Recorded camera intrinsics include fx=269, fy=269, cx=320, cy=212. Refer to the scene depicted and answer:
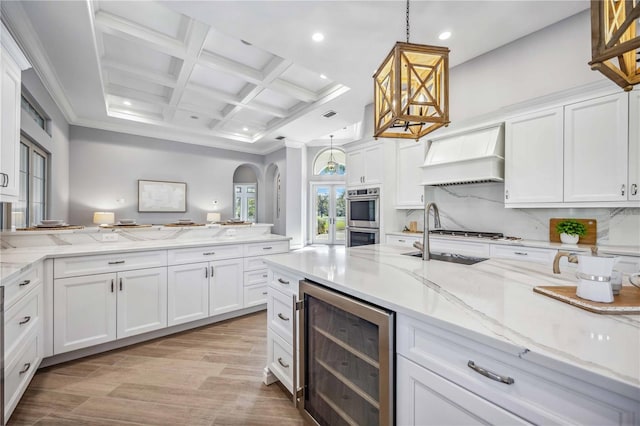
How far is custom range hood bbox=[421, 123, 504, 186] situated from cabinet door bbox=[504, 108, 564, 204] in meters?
0.11

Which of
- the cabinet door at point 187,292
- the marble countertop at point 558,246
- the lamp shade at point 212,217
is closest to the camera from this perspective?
the marble countertop at point 558,246

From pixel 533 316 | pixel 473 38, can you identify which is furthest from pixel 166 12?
pixel 533 316

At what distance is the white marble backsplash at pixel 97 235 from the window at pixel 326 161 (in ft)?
15.2

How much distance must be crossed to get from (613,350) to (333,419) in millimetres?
1175

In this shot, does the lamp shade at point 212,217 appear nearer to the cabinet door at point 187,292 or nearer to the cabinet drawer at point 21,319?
the cabinet door at point 187,292

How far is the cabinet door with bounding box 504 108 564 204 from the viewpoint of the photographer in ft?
8.28

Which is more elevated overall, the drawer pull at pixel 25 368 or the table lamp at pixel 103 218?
the table lamp at pixel 103 218

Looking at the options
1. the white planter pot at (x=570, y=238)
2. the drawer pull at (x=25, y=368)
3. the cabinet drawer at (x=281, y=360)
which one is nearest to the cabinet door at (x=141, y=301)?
the drawer pull at (x=25, y=368)

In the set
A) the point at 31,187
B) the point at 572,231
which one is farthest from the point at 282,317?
the point at 31,187

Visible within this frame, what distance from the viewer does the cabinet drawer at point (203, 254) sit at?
2.71 metres

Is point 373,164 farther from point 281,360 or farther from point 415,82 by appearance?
point 281,360

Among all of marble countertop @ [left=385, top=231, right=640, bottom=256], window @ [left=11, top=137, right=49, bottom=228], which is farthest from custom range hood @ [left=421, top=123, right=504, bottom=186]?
window @ [left=11, top=137, right=49, bottom=228]

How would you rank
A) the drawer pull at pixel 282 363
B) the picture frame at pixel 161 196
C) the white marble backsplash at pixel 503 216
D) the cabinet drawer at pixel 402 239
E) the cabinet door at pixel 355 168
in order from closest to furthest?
the drawer pull at pixel 282 363
the white marble backsplash at pixel 503 216
the cabinet drawer at pixel 402 239
the cabinet door at pixel 355 168
the picture frame at pixel 161 196

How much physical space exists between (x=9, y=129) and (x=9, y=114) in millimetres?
106
